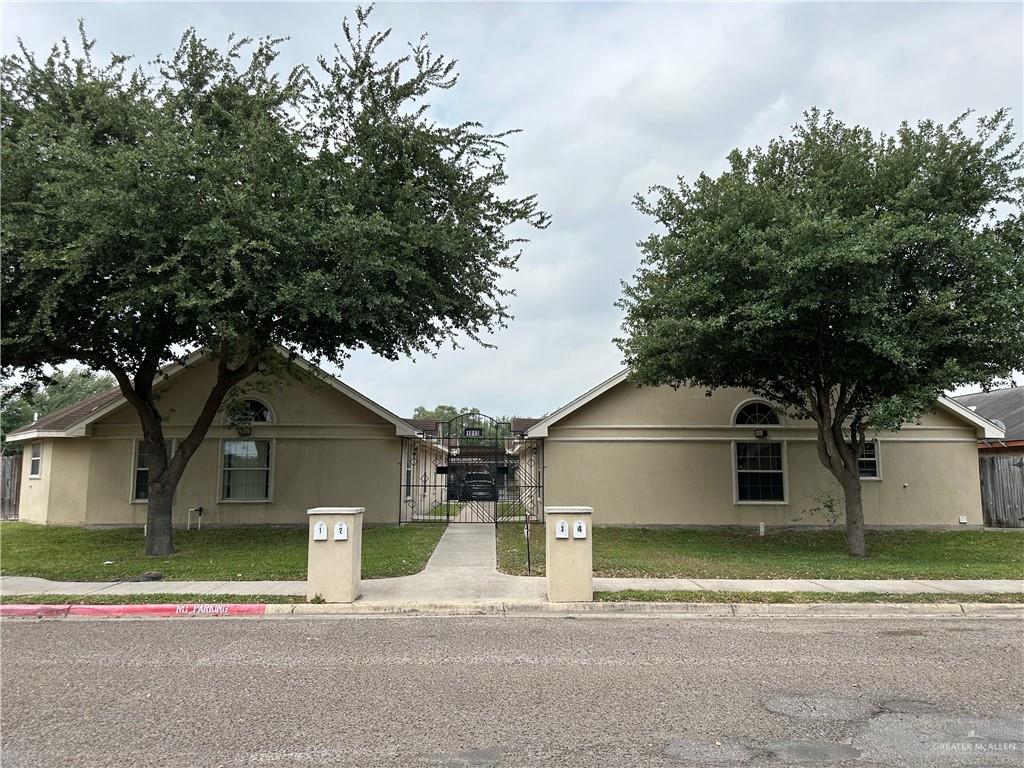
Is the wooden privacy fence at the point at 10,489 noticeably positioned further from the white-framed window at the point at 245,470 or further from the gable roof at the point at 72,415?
the white-framed window at the point at 245,470

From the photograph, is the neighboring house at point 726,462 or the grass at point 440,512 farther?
the grass at point 440,512

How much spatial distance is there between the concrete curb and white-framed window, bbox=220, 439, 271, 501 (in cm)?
951

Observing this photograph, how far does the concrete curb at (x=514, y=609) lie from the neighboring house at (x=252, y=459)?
9484mm

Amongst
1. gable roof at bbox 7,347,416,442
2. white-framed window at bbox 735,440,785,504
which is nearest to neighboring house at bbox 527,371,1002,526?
white-framed window at bbox 735,440,785,504

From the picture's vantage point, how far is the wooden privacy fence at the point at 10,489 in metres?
22.8

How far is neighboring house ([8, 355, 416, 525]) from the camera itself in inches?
714

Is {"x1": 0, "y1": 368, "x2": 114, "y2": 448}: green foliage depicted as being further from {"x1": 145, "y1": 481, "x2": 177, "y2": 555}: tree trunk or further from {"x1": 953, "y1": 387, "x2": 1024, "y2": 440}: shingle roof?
{"x1": 953, "y1": 387, "x2": 1024, "y2": 440}: shingle roof

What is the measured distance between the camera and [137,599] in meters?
8.96

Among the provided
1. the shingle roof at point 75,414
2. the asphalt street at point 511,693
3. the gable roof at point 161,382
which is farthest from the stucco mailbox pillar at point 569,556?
the shingle roof at point 75,414

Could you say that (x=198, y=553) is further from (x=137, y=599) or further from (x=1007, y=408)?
(x=1007, y=408)

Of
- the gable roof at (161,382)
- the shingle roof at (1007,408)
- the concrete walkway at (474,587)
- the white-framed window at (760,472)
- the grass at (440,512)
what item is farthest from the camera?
the shingle roof at (1007,408)

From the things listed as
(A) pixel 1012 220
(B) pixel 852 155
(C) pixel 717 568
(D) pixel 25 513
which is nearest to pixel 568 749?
(C) pixel 717 568

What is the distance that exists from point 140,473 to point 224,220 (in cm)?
1084

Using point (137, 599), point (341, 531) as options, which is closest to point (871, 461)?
point (341, 531)
